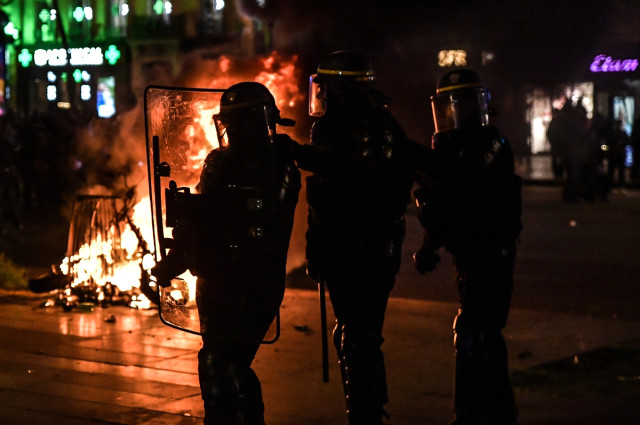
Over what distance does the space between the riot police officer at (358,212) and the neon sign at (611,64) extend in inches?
686

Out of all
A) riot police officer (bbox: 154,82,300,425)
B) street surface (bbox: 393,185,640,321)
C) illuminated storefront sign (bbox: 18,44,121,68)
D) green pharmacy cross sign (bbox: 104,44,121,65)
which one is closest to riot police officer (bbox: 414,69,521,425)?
riot police officer (bbox: 154,82,300,425)

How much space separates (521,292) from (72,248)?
13.1ft

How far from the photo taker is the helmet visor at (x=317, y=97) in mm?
4824

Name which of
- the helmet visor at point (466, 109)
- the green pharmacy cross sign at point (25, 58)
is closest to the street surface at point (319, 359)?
the helmet visor at point (466, 109)

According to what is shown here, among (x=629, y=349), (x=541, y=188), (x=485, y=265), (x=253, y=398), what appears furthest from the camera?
(x=541, y=188)

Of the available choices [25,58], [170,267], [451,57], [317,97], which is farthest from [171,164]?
[25,58]

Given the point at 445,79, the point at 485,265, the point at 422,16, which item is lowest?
the point at 485,265

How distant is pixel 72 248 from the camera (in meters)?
9.05

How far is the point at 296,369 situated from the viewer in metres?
6.64

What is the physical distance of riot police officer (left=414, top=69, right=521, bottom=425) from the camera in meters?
4.78

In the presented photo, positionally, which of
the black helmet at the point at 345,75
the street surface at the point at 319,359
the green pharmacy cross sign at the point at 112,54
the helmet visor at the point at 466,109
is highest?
the green pharmacy cross sign at the point at 112,54

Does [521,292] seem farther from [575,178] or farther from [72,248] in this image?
[575,178]

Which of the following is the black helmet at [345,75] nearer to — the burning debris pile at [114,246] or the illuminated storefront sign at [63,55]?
the burning debris pile at [114,246]

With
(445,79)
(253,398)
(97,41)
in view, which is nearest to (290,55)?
(445,79)
